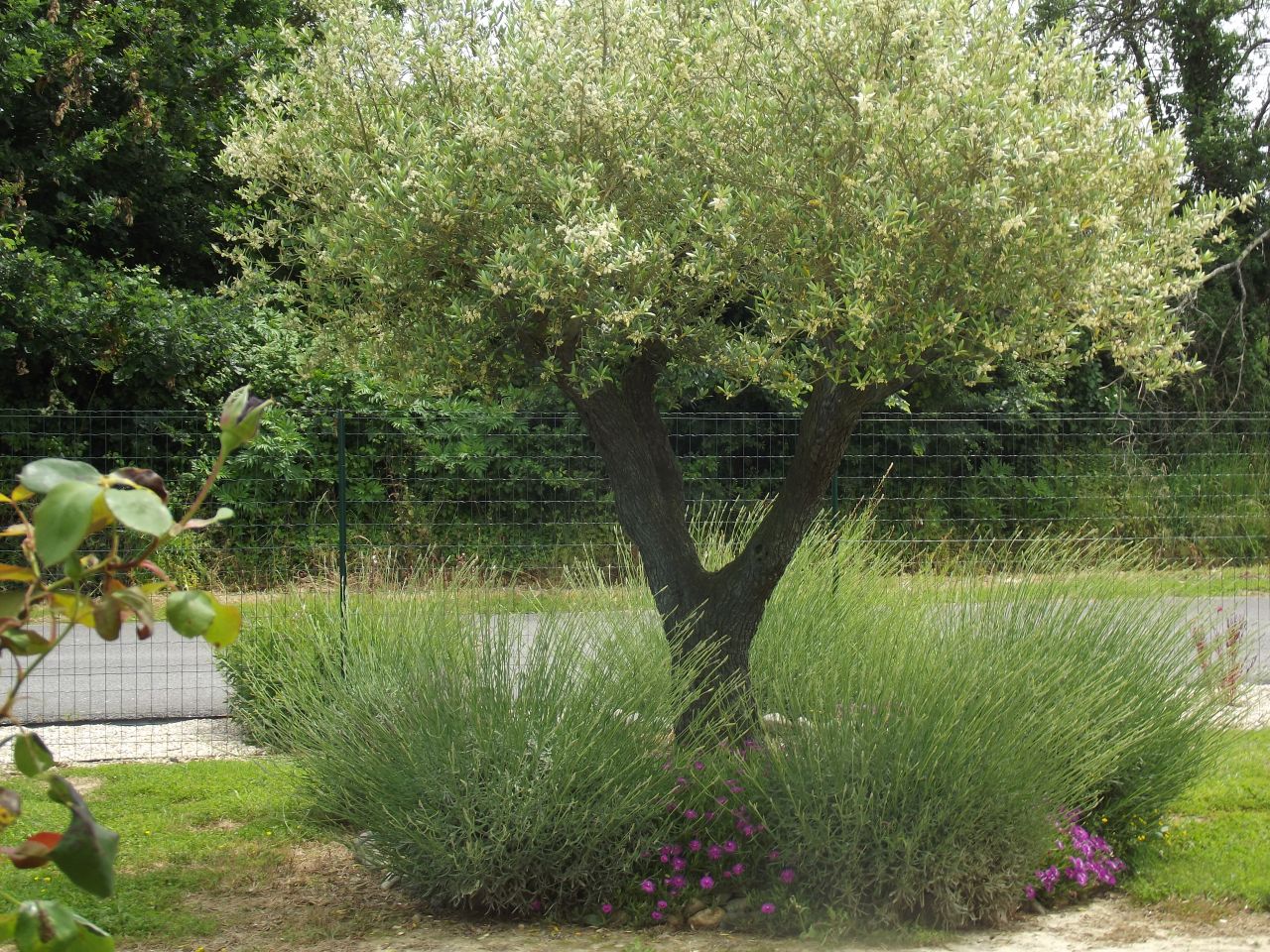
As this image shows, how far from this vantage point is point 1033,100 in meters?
5.14

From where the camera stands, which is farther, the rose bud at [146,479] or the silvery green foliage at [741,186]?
the silvery green foliage at [741,186]

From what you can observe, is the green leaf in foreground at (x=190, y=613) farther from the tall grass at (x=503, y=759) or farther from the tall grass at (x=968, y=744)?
the tall grass at (x=968, y=744)

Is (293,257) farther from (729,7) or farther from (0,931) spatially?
(0,931)

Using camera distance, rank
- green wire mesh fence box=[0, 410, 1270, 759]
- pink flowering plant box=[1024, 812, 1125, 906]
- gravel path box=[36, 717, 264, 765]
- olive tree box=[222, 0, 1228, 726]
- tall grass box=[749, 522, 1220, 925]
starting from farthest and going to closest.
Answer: green wire mesh fence box=[0, 410, 1270, 759]
gravel path box=[36, 717, 264, 765]
pink flowering plant box=[1024, 812, 1125, 906]
olive tree box=[222, 0, 1228, 726]
tall grass box=[749, 522, 1220, 925]

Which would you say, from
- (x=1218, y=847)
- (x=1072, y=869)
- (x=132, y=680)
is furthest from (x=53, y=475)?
(x=132, y=680)

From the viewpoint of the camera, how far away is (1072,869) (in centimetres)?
457

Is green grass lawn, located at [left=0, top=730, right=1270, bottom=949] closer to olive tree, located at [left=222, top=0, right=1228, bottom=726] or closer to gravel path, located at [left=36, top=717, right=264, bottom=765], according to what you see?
gravel path, located at [left=36, top=717, right=264, bottom=765]

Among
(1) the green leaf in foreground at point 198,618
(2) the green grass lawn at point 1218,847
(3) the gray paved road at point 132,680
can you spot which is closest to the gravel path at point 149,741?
(3) the gray paved road at point 132,680

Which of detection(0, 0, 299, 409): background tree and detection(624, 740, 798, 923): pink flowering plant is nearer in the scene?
detection(624, 740, 798, 923): pink flowering plant

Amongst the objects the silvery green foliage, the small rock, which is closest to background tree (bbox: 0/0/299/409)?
the silvery green foliage

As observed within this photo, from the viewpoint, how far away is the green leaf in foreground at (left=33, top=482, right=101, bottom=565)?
2.92 ft

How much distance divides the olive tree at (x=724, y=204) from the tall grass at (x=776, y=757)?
0.61 metres

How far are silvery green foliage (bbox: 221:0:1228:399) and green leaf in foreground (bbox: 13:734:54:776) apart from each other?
3241 mm

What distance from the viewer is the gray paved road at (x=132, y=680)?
825 centimetres
